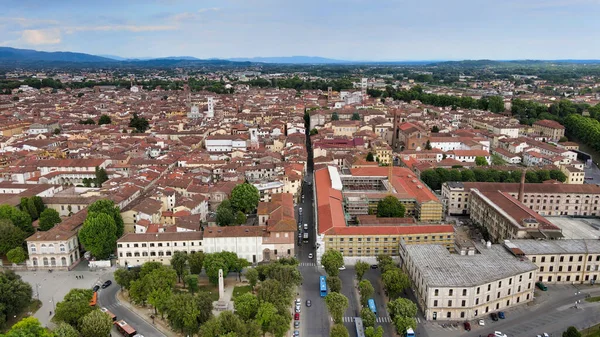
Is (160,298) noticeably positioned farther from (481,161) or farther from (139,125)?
(139,125)

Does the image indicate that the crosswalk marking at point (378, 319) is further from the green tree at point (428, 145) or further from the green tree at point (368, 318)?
the green tree at point (428, 145)

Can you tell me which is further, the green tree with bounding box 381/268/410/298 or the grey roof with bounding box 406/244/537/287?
the green tree with bounding box 381/268/410/298

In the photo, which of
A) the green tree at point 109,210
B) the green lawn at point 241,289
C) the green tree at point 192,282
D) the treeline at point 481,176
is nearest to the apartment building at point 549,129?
the treeline at point 481,176

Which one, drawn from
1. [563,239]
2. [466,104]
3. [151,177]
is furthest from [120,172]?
[466,104]

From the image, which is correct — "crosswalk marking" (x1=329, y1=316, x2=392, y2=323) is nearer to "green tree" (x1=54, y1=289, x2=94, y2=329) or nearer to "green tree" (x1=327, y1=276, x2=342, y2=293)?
"green tree" (x1=327, y1=276, x2=342, y2=293)

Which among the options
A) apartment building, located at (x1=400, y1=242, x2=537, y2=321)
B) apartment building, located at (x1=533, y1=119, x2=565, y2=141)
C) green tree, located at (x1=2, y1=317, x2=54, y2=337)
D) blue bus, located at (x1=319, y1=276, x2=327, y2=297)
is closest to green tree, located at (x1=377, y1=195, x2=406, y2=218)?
apartment building, located at (x1=400, y1=242, x2=537, y2=321)

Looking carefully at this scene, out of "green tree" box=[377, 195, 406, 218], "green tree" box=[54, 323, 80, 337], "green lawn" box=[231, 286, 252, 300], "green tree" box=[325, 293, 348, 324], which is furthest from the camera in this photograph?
"green tree" box=[377, 195, 406, 218]

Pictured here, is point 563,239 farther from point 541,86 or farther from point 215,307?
point 541,86
